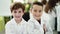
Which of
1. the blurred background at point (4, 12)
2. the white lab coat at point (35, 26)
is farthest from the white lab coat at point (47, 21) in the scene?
the blurred background at point (4, 12)

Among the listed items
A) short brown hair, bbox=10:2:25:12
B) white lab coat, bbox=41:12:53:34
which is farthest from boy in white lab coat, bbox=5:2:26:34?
white lab coat, bbox=41:12:53:34

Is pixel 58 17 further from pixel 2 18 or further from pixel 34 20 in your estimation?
pixel 2 18

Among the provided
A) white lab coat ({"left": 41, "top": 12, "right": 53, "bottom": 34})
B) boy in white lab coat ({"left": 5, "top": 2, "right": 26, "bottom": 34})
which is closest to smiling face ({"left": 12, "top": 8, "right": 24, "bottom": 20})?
boy in white lab coat ({"left": 5, "top": 2, "right": 26, "bottom": 34})

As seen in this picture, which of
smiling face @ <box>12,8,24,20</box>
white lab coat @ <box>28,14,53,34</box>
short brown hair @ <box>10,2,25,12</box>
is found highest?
short brown hair @ <box>10,2,25,12</box>

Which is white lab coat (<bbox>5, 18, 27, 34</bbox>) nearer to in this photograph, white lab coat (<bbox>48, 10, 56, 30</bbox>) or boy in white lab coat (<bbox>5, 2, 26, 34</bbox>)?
boy in white lab coat (<bbox>5, 2, 26, 34</bbox>)

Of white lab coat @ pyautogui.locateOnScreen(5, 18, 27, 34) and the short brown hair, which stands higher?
the short brown hair

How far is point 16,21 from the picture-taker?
4.40 ft

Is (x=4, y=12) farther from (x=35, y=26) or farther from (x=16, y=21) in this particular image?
(x=35, y=26)

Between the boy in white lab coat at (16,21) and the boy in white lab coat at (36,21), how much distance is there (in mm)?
68

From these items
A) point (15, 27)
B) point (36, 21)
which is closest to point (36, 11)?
point (36, 21)

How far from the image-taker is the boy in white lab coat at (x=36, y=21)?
1.36 meters

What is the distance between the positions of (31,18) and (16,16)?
0.13m

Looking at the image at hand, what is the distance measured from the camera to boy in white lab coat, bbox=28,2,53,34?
1.36 metres

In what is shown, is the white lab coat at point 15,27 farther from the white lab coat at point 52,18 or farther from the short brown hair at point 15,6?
the white lab coat at point 52,18
